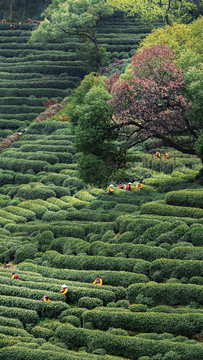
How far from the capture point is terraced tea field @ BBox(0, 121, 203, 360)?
22.6 meters

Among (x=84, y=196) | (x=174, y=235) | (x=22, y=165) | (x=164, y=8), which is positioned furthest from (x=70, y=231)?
(x=164, y=8)

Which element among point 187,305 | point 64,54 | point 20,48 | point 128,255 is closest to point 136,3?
point 64,54

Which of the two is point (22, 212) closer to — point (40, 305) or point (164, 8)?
point (40, 305)

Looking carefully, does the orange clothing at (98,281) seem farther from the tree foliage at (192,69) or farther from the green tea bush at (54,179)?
the green tea bush at (54,179)

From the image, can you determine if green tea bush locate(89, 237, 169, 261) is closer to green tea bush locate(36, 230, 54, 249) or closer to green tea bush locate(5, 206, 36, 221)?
green tea bush locate(36, 230, 54, 249)

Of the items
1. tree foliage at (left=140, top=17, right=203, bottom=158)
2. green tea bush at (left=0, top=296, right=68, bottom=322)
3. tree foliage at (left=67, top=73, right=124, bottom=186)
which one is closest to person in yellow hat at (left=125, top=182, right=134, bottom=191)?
tree foliage at (left=67, top=73, right=124, bottom=186)

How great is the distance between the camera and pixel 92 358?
21359mm

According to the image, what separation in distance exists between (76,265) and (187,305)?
795cm

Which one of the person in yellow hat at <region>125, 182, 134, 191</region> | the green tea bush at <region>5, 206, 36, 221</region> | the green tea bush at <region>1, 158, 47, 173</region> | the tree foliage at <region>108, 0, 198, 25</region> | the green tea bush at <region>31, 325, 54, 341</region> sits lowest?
the green tea bush at <region>31, 325, 54, 341</region>

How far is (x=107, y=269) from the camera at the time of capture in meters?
29.4

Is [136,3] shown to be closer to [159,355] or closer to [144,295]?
[144,295]

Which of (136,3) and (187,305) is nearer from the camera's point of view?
(187,305)

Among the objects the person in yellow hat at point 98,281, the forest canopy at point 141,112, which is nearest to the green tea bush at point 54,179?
the forest canopy at point 141,112

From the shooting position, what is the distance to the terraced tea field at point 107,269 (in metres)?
22.6
